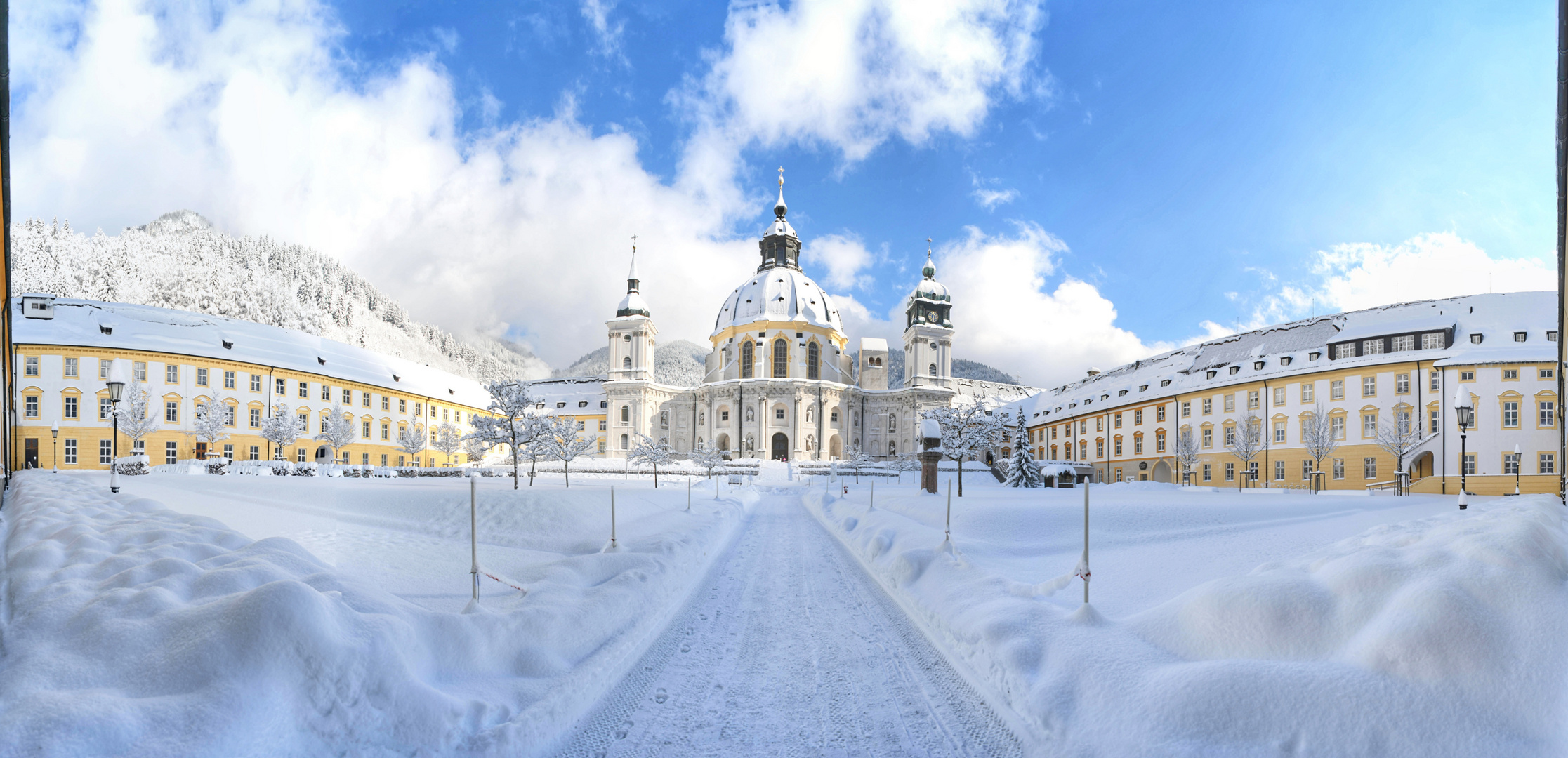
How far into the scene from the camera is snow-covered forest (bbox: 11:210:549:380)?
12088 centimetres

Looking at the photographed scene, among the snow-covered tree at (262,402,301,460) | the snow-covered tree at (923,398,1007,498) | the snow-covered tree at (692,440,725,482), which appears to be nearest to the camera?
the snow-covered tree at (923,398,1007,498)

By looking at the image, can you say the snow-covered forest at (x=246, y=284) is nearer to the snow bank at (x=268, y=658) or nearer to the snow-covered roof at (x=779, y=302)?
the snow-covered roof at (x=779, y=302)

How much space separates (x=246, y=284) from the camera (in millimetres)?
164625

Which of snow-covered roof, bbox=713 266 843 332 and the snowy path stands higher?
snow-covered roof, bbox=713 266 843 332

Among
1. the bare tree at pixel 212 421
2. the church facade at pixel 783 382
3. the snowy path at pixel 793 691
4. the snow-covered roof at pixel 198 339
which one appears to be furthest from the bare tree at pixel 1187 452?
the snow-covered roof at pixel 198 339

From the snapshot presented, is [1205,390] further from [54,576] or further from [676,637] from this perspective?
[54,576]

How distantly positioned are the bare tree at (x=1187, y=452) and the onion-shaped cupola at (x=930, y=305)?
3616 centimetres

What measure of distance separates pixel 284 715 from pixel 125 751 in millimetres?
736

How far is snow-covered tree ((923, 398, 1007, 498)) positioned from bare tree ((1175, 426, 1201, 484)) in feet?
50.0

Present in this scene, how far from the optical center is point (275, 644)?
438 centimetres

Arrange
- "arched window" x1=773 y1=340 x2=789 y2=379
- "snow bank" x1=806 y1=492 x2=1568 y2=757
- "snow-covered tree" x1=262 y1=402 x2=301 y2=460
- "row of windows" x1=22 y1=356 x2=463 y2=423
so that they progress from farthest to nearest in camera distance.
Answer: "arched window" x1=773 y1=340 x2=789 y2=379 → "row of windows" x1=22 y1=356 x2=463 y2=423 → "snow-covered tree" x1=262 y1=402 x2=301 y2=460 → "snow bank" x1=806 y1=492 x2=1568 y2=757

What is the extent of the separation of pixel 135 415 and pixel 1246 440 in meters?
72.3

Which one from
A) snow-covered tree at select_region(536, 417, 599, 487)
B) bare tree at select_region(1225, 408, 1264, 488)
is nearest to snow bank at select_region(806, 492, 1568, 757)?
snow-covered tree at select_region(536, 417, 599, 487)

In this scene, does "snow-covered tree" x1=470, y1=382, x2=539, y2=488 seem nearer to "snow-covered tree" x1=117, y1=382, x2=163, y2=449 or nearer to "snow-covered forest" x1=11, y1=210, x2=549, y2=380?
"snow-covered tree" x1=117, y1=382, x2=163, y2=449
